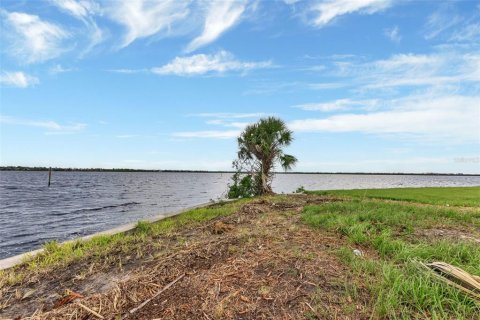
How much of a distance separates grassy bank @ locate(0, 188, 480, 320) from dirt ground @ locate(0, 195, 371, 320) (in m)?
0.02

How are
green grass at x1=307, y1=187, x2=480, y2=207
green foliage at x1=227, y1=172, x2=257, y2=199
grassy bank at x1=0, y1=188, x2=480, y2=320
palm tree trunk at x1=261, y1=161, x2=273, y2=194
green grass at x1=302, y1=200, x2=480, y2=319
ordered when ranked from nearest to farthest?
green grass at x1=302, y1=200, x2=480, y2=319 → grassy bank at x1=0, y1=188, x2=480, y2=320 → green grass at x1=307, y1=187, x2=480, y2=207 → palm tree trunk at x1=261, y1=161, x2=273, y2=194 → green foliage at x1=227, y1=172, x2=257, y2=199

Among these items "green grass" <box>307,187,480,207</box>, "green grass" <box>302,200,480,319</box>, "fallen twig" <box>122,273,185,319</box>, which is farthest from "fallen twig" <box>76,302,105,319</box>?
"green grass" <box>307,187,480,207</box>

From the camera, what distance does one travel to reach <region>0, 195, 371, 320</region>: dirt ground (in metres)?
3.94

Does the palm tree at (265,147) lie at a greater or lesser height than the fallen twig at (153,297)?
greater

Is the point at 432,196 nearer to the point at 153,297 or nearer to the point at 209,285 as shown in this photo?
the point at 209,285

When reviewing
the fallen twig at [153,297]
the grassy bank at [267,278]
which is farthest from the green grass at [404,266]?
the fallen twig at [153,297]

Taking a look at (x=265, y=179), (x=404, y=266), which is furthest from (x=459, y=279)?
(x=265, y=179)

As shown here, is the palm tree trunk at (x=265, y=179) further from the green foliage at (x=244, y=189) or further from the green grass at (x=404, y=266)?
the green grass at (x=404, y=266)

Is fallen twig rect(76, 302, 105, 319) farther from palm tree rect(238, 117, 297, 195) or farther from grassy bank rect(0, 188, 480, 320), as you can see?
palm tree rect(238, 117, 297, 195)

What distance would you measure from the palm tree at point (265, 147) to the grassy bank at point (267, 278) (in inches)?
670

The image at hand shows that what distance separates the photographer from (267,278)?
15.1ft

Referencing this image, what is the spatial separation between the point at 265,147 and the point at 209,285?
804 inches

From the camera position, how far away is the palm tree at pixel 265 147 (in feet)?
81.2

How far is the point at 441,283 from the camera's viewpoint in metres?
4.13
